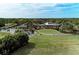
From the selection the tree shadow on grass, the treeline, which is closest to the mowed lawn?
the tree shadow on grass

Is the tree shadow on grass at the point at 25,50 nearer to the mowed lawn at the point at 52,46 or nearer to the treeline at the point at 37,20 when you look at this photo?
the mowed lawn at the point at 52,46

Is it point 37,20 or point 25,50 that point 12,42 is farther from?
point 37,20

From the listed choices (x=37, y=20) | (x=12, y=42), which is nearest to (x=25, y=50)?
(x=12, y=42)

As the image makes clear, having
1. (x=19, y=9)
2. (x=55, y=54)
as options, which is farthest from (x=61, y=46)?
(x=19, y=9)

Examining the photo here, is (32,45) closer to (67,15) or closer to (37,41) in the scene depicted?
(37,41)

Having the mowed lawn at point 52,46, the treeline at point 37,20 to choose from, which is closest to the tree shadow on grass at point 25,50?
the mowed lawn at point 52,46

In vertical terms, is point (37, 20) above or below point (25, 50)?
above
